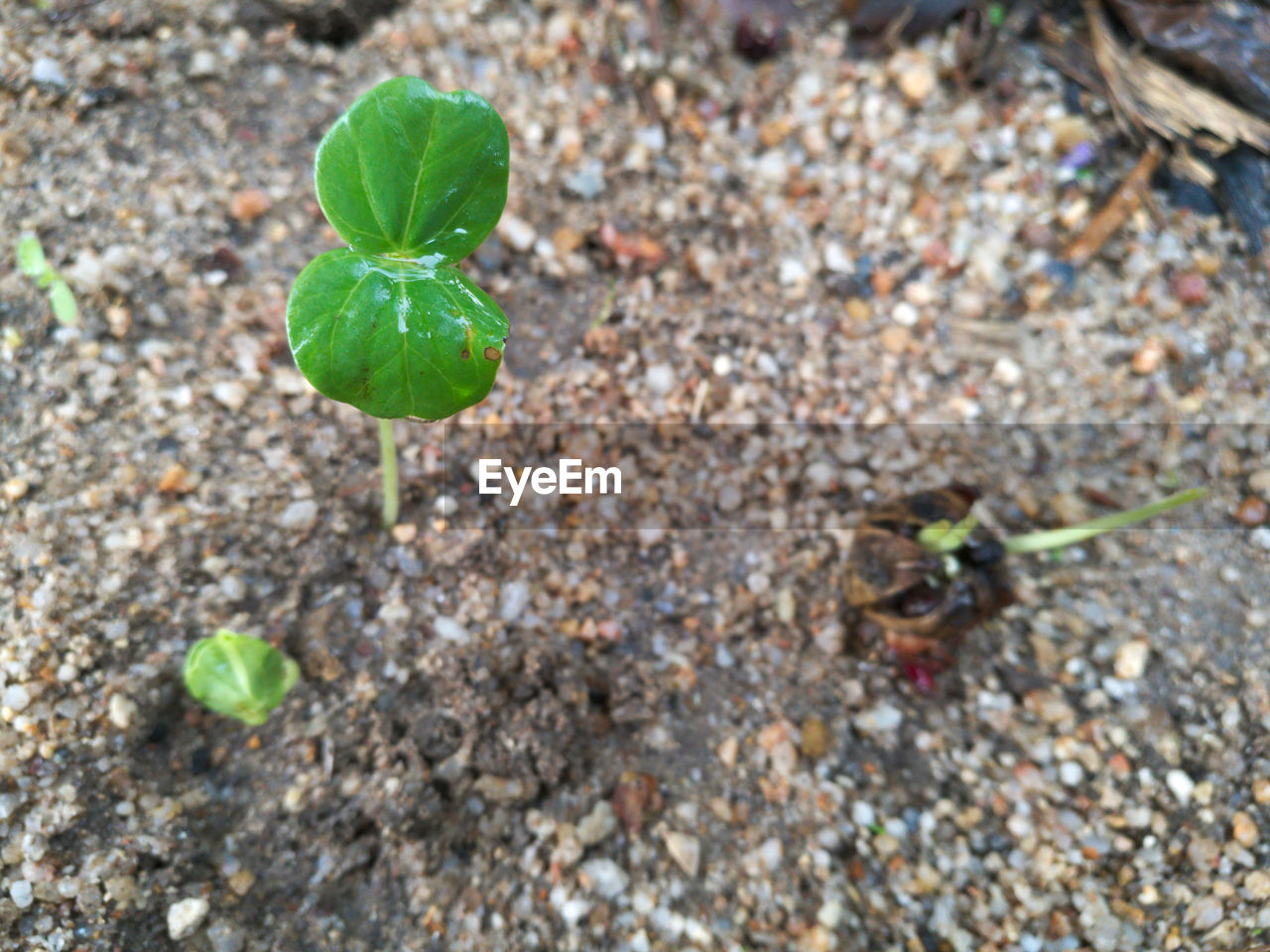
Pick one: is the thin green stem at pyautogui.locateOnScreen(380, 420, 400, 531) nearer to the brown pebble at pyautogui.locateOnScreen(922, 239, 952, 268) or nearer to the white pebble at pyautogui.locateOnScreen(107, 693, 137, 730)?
the white pebble at pyautogui.locateOnScreen(107, 693, 137, 730)

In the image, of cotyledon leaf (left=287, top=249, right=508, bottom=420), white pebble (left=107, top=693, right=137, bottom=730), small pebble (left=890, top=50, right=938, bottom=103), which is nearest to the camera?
cotyledon leaf (left=287, top=249, right=508, bottom=420)

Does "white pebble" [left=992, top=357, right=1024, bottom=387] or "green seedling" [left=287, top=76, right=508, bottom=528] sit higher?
"green seedling" [left=287, top=76, right=508, bottom=528]

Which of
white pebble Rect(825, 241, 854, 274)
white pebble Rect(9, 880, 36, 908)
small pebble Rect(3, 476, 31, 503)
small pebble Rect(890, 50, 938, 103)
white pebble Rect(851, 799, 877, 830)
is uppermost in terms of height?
small pebble Rect(890, 50, 938, 103)

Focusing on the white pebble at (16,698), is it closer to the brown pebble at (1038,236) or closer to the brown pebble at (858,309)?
the brown pebble at (858,309)

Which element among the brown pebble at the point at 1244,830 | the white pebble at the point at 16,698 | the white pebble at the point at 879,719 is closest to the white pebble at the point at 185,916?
the white pebble at the point at 16,698

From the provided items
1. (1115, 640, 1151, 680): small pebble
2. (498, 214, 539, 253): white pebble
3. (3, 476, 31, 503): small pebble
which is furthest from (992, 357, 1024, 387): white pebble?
(3, 476, 31, 503): small pebble

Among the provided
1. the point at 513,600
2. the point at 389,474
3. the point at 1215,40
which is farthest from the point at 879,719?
the point at 1215,40

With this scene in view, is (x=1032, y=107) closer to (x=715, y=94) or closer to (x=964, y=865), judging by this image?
(x=715, y=94)

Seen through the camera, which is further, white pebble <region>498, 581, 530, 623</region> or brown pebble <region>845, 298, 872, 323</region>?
brown pebble <region>845, 298, 872, 323</region>

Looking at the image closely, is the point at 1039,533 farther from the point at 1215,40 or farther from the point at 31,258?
the point at 31,258
